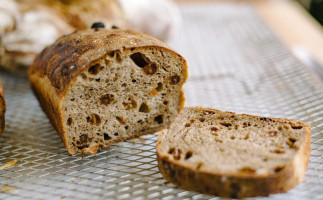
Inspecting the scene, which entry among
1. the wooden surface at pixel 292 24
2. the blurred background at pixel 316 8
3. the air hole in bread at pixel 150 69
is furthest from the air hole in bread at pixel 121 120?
the blurred background at pixel 316 8

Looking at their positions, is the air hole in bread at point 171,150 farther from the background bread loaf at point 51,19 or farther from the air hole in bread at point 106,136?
the background bread loaf at point 51,19

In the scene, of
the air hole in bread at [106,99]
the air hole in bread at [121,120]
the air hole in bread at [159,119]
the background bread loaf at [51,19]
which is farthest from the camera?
the background bread loaf at [51,19]

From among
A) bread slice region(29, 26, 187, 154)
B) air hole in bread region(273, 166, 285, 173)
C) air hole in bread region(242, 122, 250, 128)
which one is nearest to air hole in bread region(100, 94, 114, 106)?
bread slice region(29, 26, 187, 154)

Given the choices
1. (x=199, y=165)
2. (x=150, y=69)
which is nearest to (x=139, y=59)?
(x=150, y=69)

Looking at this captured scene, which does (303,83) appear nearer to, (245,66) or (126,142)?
(245,66)

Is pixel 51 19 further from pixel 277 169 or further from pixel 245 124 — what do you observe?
pixel 277 169

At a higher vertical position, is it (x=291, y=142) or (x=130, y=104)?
(x=130, y=104)
